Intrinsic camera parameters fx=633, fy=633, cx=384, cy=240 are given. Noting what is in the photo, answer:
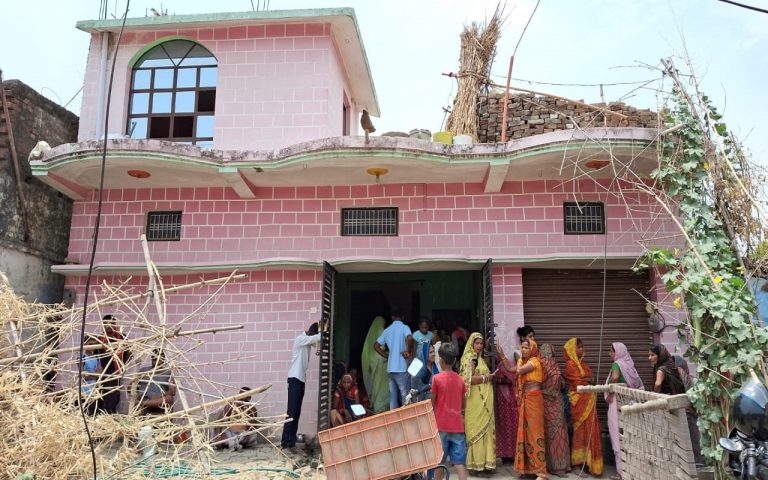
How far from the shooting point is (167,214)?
8969mm

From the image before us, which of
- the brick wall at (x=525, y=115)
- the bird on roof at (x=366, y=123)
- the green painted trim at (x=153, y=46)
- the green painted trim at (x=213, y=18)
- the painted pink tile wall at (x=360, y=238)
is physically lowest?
the painted pink tile wall at (x=360, y=238)

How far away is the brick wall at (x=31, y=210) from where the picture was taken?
8.13 meters

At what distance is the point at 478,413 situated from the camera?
6992mm

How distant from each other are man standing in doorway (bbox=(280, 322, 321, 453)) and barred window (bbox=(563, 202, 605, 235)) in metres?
3.61

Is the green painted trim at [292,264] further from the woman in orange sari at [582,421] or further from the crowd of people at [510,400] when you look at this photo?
the woman in orange sari at [582,421]

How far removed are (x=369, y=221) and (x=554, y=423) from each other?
11.5 ft

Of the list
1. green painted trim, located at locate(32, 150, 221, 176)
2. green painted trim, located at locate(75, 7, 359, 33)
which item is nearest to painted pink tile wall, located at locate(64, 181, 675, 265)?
green painted trim, located at locate(32, 150, 221, 176)

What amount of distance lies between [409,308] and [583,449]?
553cm

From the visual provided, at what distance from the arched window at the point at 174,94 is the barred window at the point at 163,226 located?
3.84 ft

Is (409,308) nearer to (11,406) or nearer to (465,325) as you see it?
(465,325)

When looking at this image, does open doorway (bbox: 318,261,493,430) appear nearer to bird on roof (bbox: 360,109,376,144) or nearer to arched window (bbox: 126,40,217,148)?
arched window (bbox: 126,40,217,148)

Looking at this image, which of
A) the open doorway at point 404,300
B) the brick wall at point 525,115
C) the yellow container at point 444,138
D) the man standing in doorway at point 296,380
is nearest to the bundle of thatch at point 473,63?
the brick wall at point 525,115

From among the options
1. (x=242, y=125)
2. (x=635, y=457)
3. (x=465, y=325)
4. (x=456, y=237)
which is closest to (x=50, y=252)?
(x=242, y=125)

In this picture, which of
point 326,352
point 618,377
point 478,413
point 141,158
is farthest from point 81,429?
point 618,377
